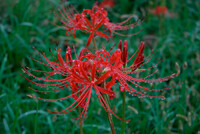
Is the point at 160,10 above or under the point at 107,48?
above

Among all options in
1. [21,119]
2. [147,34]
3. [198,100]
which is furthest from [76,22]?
[147,34]

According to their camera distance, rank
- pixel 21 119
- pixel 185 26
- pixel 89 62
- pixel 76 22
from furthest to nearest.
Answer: pixel 185 26
pixel 21 119
pixel 76 22
pixel 89 62

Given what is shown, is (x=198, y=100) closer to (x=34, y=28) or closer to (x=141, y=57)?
(x=141, y=57)

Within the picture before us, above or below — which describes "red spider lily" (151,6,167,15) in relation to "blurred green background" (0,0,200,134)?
above

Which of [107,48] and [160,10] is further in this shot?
[160,10]

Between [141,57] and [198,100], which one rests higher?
[141,57]

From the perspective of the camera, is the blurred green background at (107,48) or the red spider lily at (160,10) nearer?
the blurred green background at (107,48)

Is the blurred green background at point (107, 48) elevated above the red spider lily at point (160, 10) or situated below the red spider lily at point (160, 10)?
below

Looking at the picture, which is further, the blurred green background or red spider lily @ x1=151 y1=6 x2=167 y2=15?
red spider lily @ x1=151 y1=6 x2=167 y2=15
